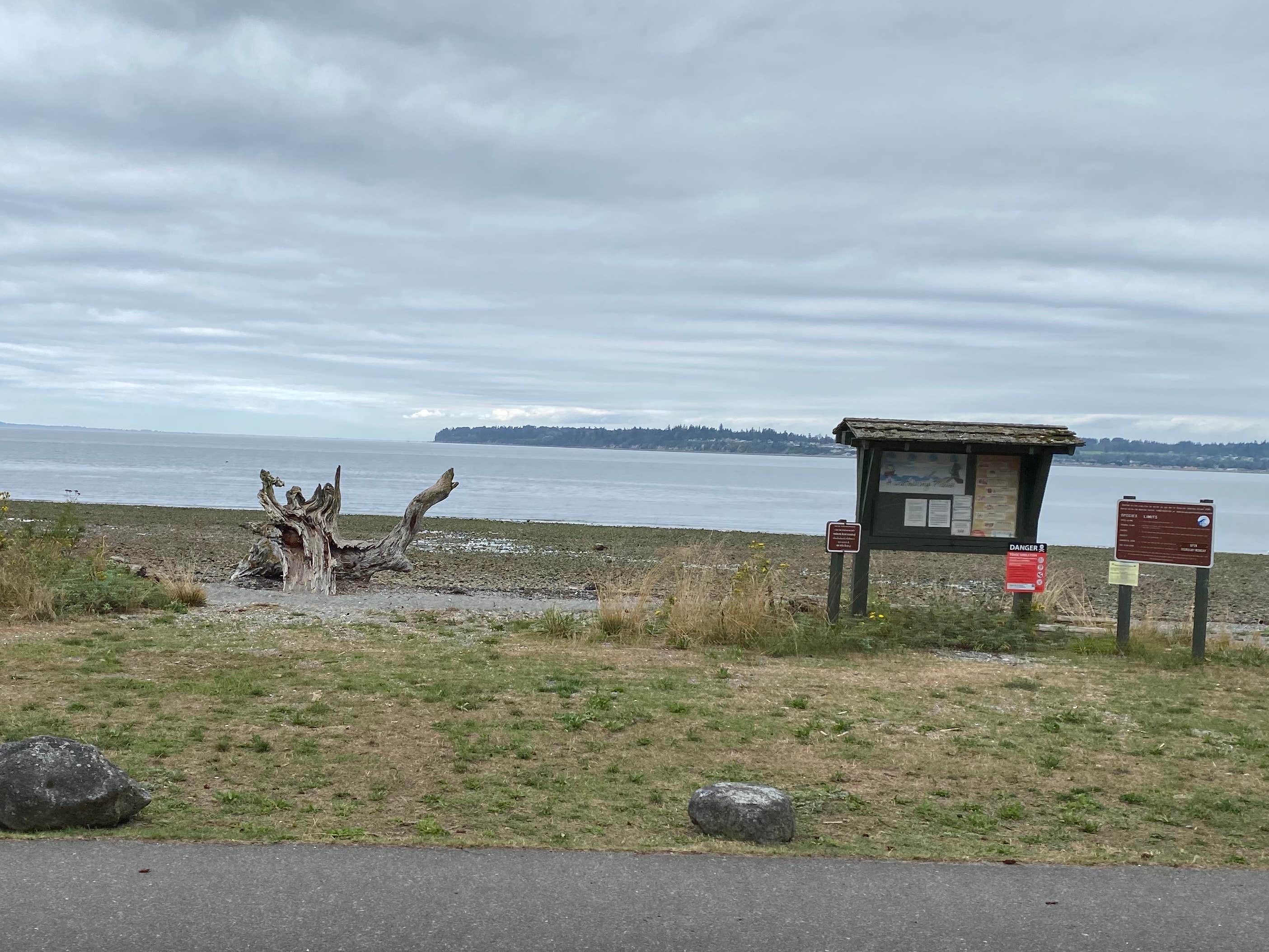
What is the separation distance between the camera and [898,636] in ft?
40.6

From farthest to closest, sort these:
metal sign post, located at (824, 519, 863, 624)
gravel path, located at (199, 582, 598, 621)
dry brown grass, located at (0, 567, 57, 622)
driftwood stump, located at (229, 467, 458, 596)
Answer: driftwood stump, located at (229, 467, 458, 596) < gravel path, located at (199, 582, 598, 621) < metal sign post, located at (824, 519, 863, 624) < dry brown grass, located at (0, 567, 57, 622)

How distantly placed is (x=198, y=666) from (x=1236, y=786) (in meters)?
7.63

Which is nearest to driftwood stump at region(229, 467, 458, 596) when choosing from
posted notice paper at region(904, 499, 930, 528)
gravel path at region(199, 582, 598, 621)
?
gravel path at region(199, 582, 598, 621)

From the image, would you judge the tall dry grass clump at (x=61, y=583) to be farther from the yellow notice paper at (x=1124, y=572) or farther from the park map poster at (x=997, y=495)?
the yellow notice paper at (x=1124, y=572)

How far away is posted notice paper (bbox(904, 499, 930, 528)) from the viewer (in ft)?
44.1

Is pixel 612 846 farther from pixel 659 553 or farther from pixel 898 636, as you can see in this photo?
pixel 659 553

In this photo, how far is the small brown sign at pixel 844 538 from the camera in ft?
42.3

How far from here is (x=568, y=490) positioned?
7494cm

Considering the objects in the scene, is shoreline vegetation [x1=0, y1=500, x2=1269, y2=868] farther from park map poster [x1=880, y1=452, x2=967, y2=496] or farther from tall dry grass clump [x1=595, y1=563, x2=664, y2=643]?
park map poster [x1=880, y1=452, x2=967, y2=496]

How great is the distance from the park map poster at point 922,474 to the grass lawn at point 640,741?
2.57m

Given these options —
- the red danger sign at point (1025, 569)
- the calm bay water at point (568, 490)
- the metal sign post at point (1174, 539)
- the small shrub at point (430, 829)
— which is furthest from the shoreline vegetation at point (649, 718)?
the calm bay water at point (568, 490)

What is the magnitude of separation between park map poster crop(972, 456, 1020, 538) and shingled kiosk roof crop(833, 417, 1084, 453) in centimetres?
38

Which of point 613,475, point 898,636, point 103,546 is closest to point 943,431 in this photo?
point 898,636

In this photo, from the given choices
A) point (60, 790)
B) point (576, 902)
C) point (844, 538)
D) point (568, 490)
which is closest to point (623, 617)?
point (844, 538)
